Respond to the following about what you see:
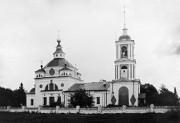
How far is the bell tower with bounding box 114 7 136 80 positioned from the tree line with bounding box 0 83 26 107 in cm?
2874

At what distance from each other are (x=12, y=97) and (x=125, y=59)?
120 ft

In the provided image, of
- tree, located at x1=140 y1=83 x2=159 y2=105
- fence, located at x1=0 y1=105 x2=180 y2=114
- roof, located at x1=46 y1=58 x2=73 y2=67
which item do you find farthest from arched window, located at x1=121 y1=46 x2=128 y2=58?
fence, located at x1=0 y1=105 x2=180 y2=114

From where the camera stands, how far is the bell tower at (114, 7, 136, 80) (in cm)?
6744

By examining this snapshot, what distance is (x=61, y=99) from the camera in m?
71.8

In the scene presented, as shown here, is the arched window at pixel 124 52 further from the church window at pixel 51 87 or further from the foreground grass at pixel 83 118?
the foreground grass at pixel 83 118

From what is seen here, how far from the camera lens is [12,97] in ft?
310

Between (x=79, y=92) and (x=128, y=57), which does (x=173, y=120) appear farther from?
(x=128, y=57)

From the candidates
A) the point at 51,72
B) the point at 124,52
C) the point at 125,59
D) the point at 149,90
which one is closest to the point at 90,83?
the point at 51,72

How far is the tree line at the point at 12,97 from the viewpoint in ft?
292

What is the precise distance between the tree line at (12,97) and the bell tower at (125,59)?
28736 mm

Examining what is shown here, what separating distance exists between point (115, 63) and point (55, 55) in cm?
1389

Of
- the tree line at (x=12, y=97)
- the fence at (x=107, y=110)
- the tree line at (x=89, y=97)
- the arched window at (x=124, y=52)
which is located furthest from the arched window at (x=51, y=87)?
the tree line at (x=12, y=97)

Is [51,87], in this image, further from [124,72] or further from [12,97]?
[12,97]

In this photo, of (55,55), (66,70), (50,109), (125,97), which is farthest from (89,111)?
(55,55)
